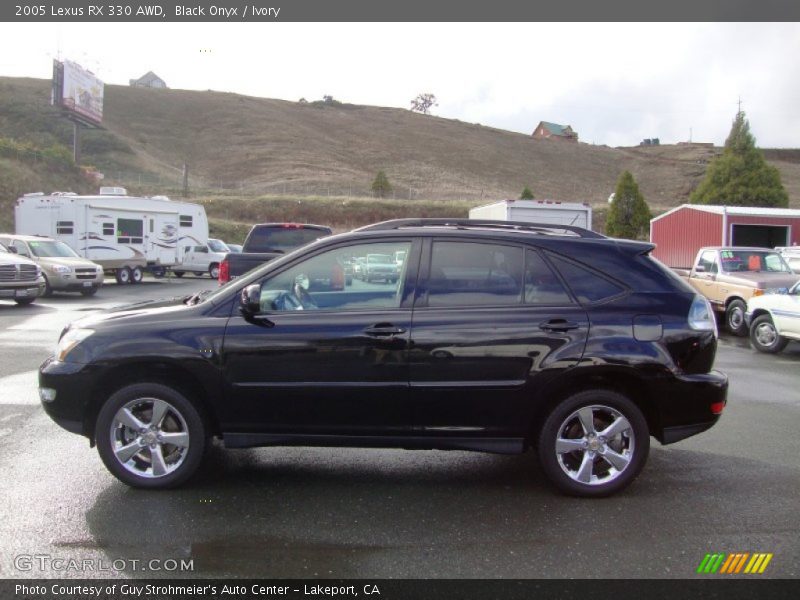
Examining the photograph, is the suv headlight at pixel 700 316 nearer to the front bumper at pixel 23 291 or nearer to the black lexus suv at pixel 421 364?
the black lexus suv at pixel 421 364

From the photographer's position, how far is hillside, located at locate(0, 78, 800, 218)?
70875mm

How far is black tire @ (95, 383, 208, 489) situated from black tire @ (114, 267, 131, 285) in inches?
884

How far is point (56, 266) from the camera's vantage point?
18953 millimetres

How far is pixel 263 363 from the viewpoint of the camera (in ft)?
15.4

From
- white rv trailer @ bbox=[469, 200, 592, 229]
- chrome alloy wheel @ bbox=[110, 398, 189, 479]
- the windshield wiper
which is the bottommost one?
chrome alloy wheel @ bbox=[110, 398, 189, 479]

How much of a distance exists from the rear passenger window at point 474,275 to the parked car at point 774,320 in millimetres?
7930

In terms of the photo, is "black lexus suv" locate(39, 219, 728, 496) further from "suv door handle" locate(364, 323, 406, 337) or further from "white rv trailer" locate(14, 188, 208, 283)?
"white rv trailer" locate(14, 188, 208, 283)

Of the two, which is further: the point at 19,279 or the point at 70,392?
the point at 19,279

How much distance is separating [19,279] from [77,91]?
1570 inches

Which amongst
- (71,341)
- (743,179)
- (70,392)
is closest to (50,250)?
(71,341)

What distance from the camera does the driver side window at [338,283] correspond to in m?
4.84

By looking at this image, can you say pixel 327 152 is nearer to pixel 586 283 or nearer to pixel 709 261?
pixel 709 261

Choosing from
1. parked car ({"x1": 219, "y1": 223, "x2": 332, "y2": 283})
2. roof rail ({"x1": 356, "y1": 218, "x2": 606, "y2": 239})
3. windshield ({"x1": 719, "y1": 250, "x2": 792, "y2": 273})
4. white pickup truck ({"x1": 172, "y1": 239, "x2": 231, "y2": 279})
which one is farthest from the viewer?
white pickup truck ({"x1": 172, "y1": 239, "x2": 231, "y2": 279})

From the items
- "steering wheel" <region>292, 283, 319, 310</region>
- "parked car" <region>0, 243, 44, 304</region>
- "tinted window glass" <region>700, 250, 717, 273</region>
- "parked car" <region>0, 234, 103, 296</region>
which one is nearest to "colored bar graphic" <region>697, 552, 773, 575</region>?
"steering wheel" <region>292, 283, 319, 310</region>
